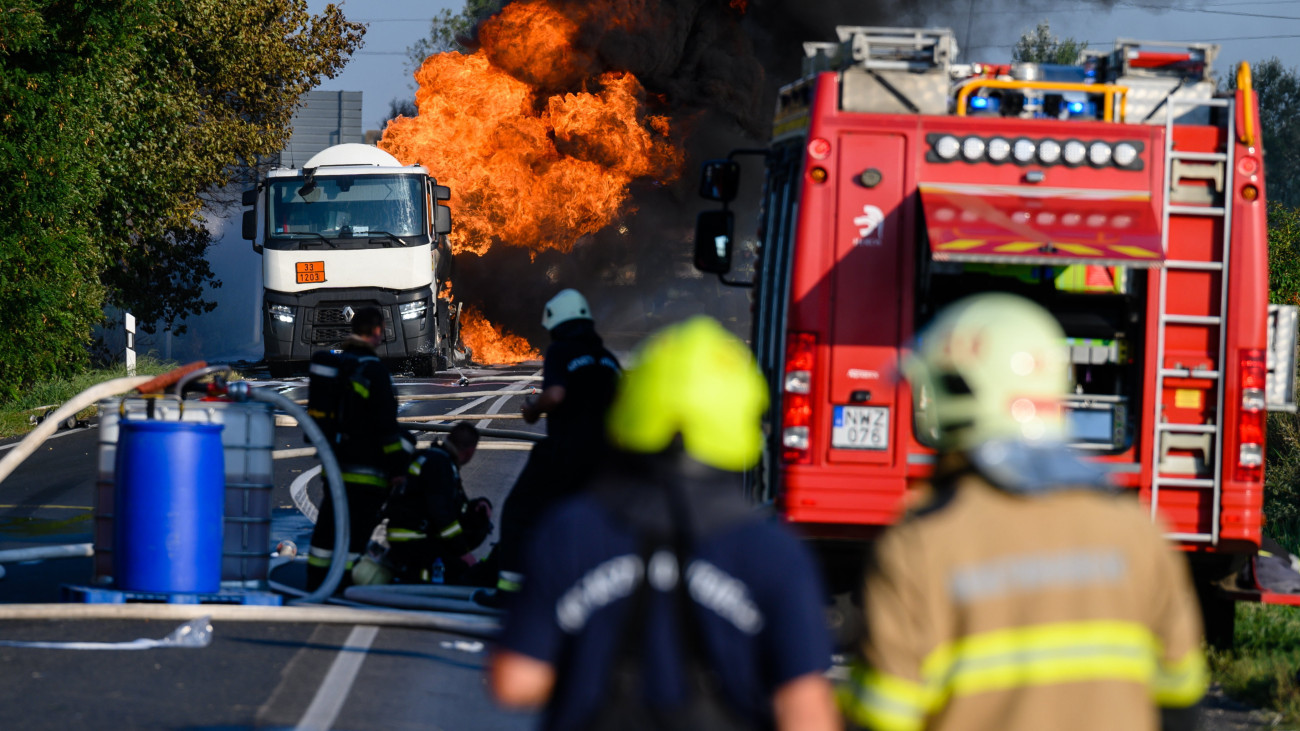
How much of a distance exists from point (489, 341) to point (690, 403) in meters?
27.1

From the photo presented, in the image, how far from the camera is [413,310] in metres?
20.8

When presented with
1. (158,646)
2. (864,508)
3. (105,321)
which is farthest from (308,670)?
(105,321)

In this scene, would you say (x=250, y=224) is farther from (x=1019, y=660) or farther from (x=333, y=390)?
(x=1019, y=660)

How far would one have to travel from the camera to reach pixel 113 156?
20.5 metres

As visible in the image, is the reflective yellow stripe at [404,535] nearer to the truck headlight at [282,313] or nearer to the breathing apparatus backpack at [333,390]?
the breathing apparatus backpack at [333,390]

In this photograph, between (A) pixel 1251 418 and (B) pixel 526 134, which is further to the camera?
(B) pixel 526 134

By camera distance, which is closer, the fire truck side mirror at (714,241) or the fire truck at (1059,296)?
the fire truck at (1059,296)

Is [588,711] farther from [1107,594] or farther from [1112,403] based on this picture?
[1112,403]

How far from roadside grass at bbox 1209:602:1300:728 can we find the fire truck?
39 cm

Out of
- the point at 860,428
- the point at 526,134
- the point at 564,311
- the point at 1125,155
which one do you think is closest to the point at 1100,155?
the point at 1125,155

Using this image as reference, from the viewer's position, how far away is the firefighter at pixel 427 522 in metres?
7.52

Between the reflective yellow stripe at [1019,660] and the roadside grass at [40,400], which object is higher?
the reflective yellow stripe at [1019,660]

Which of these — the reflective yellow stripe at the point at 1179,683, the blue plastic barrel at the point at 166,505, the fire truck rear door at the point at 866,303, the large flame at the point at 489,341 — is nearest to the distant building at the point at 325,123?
the large flame at the point at 489,341

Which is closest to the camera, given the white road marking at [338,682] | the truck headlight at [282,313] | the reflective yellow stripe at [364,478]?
the white road marking at [338,682]
